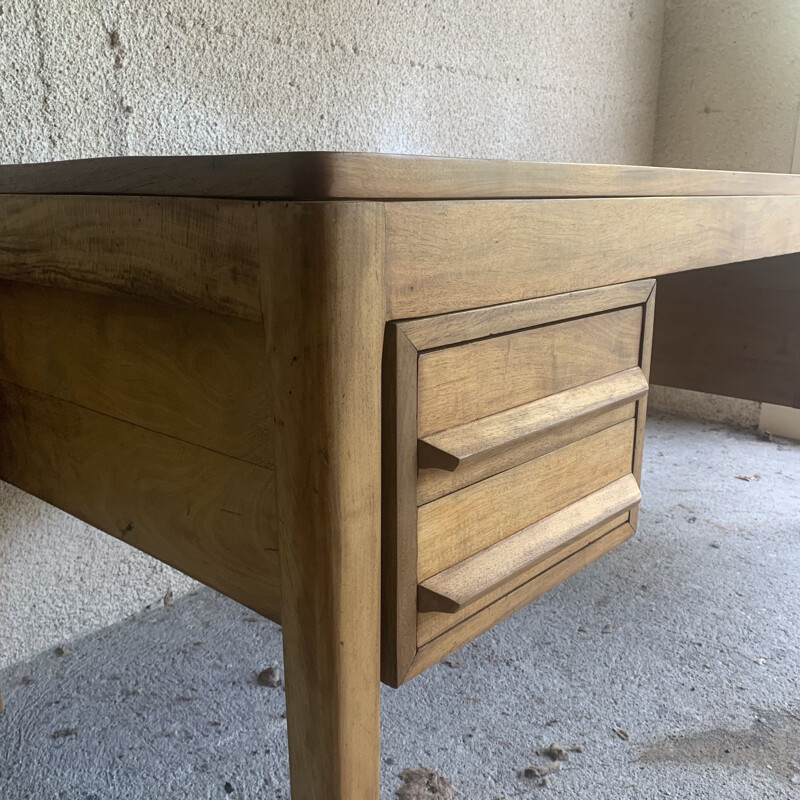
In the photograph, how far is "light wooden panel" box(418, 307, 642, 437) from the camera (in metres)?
0.62

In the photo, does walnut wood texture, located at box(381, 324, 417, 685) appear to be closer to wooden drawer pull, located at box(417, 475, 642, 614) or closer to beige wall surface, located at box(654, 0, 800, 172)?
wooden drawer pull, located at box(417, 475, 642, 614)

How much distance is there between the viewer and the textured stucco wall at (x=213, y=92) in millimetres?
1134

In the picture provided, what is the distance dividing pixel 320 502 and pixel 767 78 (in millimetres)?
2478

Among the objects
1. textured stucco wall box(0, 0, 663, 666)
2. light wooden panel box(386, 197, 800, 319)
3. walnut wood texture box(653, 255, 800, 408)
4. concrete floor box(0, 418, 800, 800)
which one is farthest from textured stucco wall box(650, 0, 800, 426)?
light wooden panel box(386, 197, 800, 319)

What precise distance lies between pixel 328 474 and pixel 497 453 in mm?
203

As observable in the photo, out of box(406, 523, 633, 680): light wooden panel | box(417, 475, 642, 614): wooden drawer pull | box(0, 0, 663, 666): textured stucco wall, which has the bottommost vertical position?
box(406, 523, 633, 680): light wooden panel

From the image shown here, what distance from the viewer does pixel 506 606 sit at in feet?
2.48

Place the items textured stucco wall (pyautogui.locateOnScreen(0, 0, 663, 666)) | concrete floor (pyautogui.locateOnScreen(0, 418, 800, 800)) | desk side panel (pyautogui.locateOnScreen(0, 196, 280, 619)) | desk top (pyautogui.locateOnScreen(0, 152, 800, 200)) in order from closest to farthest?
desk top (pyautogui.locateOnScreen(0, 152, 800, 200)) < desk side panel (pyautogui.locateOnScreen(0, 196, 280, 619)) < concrete floor (pyautogui.locateOnScreen(0, 418, 800, 800)) < textured stucco wall (pyautogui.locateOnScreen(0, 0, 663, 666))

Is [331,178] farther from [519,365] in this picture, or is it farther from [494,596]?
[494,596]

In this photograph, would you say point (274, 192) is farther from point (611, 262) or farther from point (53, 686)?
point (53, 686)

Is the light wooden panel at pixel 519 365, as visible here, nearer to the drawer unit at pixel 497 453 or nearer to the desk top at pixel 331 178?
the drawer unit at pixel 497 453

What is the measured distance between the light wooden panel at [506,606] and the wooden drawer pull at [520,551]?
3cm

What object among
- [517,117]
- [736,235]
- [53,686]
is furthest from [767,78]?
[53,686]

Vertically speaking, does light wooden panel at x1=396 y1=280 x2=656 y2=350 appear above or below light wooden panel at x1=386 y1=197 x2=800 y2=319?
below
